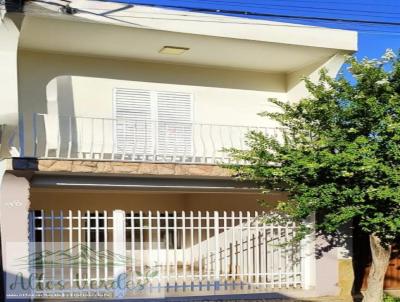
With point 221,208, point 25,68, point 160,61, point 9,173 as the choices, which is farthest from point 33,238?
point 221,208

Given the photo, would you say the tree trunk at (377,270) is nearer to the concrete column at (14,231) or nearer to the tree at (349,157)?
the tree at (349,157)

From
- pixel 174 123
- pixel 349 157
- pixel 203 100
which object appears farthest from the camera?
pixel 203 100

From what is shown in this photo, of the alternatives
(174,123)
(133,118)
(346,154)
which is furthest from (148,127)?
(346,154)

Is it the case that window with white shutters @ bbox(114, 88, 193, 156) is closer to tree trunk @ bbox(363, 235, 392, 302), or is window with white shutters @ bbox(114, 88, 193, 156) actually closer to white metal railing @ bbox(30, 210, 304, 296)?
white metal railing @ bbox(30, 210, 304, 296)

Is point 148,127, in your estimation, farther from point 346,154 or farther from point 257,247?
point 346,154

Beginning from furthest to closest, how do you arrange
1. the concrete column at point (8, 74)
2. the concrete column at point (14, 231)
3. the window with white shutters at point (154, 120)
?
the window with white shutters at point (154, 120) < the concrete column at point (8, 74) < the concrete column at point (14, 231)

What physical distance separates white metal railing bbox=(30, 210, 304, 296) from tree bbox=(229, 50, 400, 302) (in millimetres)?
1266

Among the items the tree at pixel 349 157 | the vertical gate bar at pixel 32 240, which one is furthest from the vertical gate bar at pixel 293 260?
the vertical gate bar at pixel 32 240

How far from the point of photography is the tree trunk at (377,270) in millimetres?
10555

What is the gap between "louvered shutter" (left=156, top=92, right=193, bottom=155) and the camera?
40.9ft

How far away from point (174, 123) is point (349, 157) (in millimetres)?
3775

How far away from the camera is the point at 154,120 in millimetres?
12797

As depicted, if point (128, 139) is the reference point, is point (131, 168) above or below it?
below

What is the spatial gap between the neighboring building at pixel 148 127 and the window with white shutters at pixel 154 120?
3 centimetres
